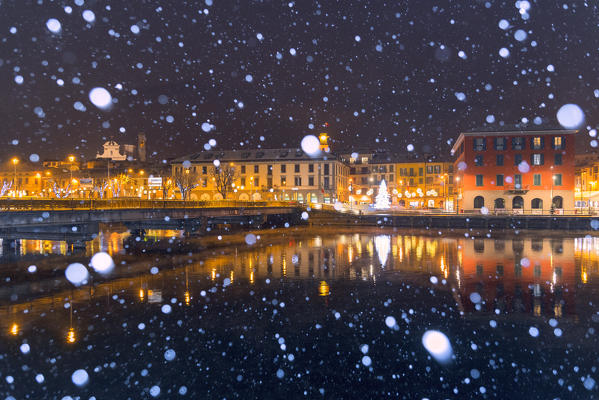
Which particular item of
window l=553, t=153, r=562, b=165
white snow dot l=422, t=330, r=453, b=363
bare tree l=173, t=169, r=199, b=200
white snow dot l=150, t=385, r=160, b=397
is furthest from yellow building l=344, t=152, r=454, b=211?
white snow dot l=150, t=385, r=160, b=397

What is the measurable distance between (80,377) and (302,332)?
5582 millimetres

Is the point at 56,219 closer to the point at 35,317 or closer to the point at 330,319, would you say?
the point at 35,317

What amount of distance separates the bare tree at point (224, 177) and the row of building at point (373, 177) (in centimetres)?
20

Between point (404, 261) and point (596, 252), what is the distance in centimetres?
1444

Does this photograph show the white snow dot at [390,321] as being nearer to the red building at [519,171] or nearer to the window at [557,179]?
the red building at [519,171]

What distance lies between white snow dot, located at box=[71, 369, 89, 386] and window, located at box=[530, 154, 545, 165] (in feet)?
198

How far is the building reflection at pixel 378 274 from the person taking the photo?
47.4ft

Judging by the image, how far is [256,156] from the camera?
84875mm

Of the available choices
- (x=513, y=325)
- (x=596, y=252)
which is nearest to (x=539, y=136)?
(x=596, y=252)

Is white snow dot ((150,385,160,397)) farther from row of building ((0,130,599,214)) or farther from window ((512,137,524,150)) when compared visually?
window ((512,137,524,150))

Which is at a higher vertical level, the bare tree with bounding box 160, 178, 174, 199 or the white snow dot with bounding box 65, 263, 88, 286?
the bare tree with bounding box 160, 178, 174, 199

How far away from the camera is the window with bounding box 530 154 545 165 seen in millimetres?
56312

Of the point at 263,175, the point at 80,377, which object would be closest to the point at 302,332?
the point at 80,377

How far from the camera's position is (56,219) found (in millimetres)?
27266
